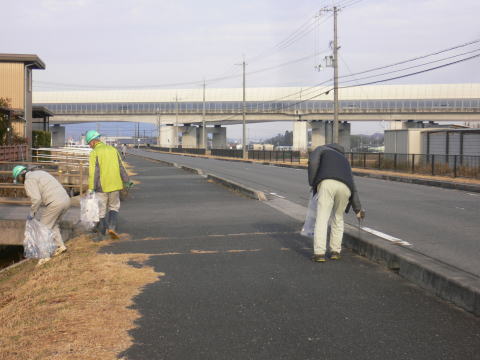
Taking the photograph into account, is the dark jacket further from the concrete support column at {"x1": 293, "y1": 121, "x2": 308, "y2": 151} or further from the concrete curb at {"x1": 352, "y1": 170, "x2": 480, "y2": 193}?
the concrete support column at {"x1": 293, "y1": 121, "x2": 308, "y2": 151}

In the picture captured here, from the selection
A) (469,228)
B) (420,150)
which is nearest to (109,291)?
(469,228)

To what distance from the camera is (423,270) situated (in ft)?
21.3

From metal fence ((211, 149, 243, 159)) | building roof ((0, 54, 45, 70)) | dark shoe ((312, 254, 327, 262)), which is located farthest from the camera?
metal fence ((211, 149, 243, 159))

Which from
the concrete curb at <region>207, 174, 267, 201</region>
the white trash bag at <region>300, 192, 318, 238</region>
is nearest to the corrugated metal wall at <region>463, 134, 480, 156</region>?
the concrete curb at <region>207, 174, 267, 201</region>

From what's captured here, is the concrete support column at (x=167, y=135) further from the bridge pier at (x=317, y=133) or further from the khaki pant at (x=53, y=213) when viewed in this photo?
the khaki pant at (x=53, y=213)

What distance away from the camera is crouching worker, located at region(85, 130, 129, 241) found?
9.52 m

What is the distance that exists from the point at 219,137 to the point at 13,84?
74.9m

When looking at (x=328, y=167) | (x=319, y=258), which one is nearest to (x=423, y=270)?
(x=319, y=258)

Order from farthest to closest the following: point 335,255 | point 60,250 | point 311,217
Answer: point 60,250 → point 311,217 → point 335,255

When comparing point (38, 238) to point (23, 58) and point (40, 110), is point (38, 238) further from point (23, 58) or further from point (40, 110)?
point (40, 110)

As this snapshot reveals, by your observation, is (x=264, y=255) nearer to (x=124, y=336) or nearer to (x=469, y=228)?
(x=124, y=336)

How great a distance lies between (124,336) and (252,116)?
297 feet

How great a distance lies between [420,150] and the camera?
120 feet

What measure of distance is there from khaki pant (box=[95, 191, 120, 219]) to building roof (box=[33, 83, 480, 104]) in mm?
77810
